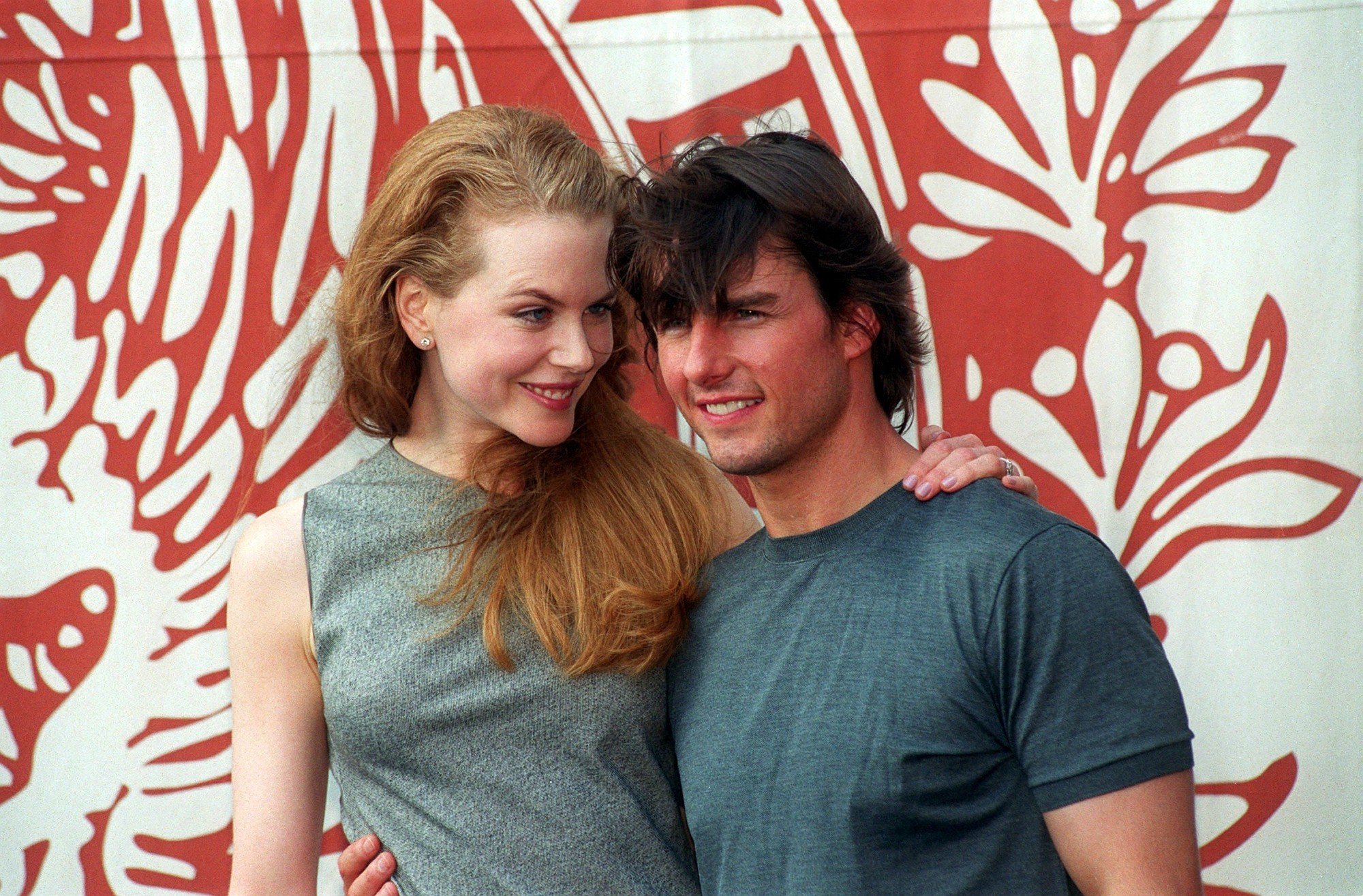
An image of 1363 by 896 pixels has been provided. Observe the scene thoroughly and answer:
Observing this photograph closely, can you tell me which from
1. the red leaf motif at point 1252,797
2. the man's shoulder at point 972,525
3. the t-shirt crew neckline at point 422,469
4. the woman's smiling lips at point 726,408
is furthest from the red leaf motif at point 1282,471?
the t-shirt crew neckline at point 422,469

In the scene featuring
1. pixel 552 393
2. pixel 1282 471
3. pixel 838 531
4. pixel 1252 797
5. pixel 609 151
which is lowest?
pixel 1252 797

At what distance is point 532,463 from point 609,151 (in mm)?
793

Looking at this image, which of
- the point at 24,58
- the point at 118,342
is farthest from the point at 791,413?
the point at 24,58

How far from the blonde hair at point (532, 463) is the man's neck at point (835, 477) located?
0.64ft

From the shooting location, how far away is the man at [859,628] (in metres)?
1.13

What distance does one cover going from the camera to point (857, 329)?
1.41 m

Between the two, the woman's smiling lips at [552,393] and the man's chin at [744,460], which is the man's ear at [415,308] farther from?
the man's chin at [744,460]

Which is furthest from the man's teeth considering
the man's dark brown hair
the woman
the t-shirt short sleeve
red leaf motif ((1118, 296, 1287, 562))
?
red leaf motif ((1118, 296, 1287, 562))

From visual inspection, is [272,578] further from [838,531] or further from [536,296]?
[838,531]

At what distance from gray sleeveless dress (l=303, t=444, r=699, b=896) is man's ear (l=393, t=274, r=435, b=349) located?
318 millimetres

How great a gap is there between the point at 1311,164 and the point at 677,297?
1436mm

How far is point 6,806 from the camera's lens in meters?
2.21

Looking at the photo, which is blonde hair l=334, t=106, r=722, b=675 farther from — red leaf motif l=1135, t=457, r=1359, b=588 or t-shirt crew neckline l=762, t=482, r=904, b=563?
red leaf motif l=1135, t=457, r=1359, b=588

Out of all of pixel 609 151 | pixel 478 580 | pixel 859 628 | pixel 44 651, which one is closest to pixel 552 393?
pixel 478 580
